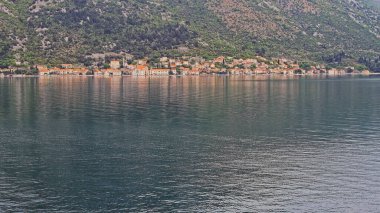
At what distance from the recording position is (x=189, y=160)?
203ft

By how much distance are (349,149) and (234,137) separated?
17208 millimetres

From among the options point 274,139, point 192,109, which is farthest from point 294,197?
point 192,109

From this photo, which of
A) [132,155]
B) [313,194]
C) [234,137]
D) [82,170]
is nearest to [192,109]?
[234,137]

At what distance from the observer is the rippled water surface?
46.8 meters

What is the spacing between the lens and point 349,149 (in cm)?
6756

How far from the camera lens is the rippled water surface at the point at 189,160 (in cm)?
4678

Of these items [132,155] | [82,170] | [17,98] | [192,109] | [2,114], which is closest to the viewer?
[82,170]

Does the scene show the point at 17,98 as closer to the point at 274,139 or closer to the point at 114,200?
the point at 274,139

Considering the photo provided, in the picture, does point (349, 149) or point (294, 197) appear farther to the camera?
point (349, 149)

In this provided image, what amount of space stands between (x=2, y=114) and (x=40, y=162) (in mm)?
48187

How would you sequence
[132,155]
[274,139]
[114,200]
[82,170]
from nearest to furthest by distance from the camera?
[114,200] → [82,170] → [132,155] → [274,139]

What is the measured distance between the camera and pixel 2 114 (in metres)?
104

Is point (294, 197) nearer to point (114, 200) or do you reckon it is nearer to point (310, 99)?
point (114, 200)

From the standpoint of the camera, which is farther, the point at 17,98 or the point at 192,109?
the point at 17,98
